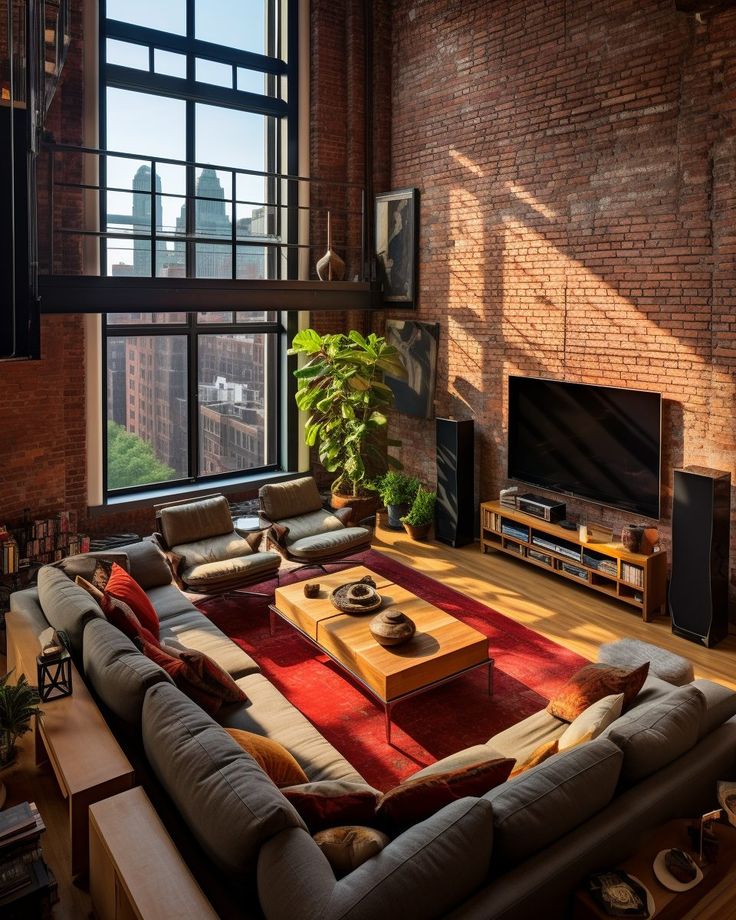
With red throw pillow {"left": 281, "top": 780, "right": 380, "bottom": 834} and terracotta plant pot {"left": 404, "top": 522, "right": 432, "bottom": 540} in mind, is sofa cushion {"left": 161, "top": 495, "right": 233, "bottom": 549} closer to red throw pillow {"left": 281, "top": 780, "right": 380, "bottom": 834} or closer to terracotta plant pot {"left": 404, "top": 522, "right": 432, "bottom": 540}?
terracotta plant pot {"left": 404, "top": 522, "right": 432, "bottom": 540}

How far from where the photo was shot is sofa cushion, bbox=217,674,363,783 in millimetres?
3416

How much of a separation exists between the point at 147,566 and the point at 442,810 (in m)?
3.65

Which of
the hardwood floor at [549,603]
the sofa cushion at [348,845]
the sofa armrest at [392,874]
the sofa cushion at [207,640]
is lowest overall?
the hardwood floor at [549,603]

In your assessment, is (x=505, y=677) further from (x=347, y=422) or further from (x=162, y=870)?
(x=347, y=422)

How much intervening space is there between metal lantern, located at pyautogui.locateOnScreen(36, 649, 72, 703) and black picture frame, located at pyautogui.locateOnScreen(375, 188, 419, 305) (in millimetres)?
6044

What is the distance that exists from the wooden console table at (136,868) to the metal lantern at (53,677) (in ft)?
2.85

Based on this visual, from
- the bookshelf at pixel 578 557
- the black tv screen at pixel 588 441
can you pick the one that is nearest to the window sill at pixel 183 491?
the bookshelf at pixel 578 557

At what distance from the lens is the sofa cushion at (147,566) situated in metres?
5.58

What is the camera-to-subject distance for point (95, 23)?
6.98m

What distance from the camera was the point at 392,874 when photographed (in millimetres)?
2262

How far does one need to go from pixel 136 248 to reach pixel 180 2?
2.61 metres

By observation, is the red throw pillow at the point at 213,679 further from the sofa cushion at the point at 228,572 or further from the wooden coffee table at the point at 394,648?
the sofa cushion at the point at 228,572

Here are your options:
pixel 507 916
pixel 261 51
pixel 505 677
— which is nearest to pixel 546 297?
pixel 505 677

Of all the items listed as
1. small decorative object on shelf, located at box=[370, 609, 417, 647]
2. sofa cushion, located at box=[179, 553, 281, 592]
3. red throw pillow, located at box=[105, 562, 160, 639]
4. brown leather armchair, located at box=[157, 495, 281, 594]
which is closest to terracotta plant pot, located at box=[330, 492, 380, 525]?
brown leather armchair, located at box=[157, 495, 281, 594]
